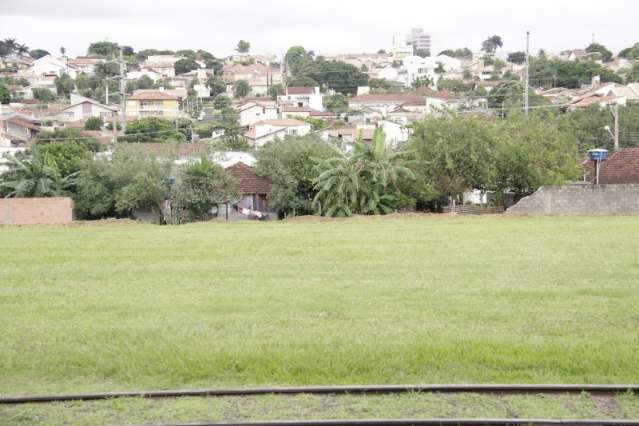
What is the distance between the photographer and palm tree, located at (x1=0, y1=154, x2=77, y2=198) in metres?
38.9

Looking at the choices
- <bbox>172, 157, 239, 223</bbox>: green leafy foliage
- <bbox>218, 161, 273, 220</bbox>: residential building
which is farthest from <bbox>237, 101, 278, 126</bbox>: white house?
<bbox>172, 157, 239, 223</bbox>: green leafy foliage

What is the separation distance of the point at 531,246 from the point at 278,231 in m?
9.57

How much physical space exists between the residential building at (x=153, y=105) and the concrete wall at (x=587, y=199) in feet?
281

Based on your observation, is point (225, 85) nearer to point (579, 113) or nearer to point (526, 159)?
point (579, 113)

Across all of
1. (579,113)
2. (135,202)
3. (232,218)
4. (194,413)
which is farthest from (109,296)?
(579,113)

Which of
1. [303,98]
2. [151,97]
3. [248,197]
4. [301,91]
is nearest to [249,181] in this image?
[248,197]

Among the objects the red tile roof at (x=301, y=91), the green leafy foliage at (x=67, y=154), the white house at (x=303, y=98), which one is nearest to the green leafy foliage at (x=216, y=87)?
the red tile roof at (x=301, y=91)

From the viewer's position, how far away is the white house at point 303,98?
129375 millimetres

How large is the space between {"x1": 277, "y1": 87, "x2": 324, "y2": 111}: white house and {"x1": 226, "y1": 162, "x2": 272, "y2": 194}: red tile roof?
8299cm

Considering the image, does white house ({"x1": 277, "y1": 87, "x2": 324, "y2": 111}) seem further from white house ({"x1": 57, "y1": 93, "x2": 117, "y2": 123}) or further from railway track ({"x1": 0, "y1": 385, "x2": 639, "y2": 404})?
railway track ({"x1": 0, "y1": 385, "x2": 639, "y2": 404})

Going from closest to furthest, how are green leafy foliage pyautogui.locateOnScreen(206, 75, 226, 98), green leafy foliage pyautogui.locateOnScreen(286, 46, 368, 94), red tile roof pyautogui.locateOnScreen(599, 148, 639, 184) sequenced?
red tile roof pyautogui.locateOnScreen(599, 148, 639, 184) < green leafy foliage pyautogui.locateOnScreen(206, 75, 226, 98) < green leafy foliage pyautogui.locateOnScreen(286, 46, 368, 94)

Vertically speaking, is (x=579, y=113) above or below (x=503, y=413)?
above

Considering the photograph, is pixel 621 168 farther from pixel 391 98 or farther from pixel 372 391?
pixel 391 98

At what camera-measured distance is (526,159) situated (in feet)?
127
